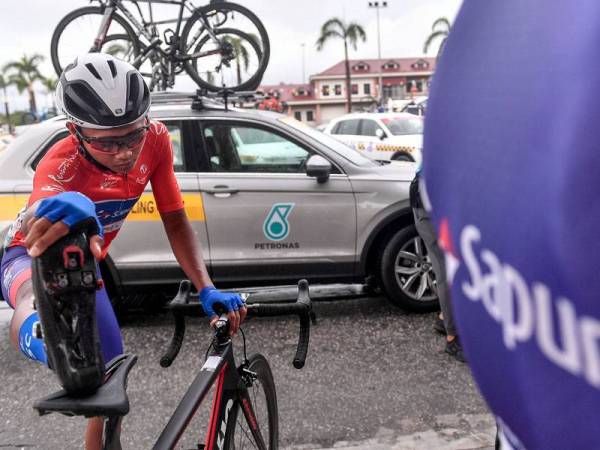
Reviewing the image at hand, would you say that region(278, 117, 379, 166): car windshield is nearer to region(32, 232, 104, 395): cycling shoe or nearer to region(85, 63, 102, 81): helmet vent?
region(85, 63, 102, 81): helmet vent

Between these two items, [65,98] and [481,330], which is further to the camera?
[65,98]

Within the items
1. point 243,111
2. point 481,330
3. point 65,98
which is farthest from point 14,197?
point 481,330

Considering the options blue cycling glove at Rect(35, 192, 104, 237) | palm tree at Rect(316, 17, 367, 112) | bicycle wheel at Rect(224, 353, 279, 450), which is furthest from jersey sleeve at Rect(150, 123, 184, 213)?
palm tree at Rect(316, 17, 367, 112)

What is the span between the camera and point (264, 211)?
441cm

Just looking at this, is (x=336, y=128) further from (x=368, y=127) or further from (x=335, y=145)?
(x=335, y=145)

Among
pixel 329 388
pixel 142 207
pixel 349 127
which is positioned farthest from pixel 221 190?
pixel 349 127

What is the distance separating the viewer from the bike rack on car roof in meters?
4.58

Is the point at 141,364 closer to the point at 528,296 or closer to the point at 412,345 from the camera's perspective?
the point at 412,345

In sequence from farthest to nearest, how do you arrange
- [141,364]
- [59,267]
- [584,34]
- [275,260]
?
[275,260] < [141,364] < [59,267] < [584,34]

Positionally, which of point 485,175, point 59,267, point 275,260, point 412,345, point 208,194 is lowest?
point 412,345

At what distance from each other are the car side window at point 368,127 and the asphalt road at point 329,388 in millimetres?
9575

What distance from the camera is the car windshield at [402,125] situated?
13282 mm

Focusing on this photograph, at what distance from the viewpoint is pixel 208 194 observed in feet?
14.4

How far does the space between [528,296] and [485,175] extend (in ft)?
0.45
